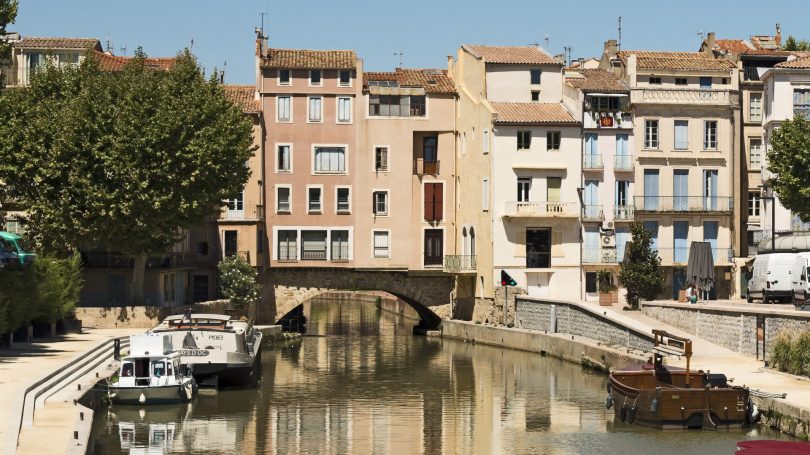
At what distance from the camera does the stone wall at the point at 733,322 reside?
168ft

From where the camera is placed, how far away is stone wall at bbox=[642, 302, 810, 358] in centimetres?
5109

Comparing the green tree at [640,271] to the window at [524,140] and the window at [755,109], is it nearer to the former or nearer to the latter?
the window at [524,140]

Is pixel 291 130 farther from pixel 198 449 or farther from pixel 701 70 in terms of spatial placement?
pixel 198 449

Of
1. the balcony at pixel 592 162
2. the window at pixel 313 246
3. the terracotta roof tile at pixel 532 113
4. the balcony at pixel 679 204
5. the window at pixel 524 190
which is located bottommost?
the window at pixel 313 246

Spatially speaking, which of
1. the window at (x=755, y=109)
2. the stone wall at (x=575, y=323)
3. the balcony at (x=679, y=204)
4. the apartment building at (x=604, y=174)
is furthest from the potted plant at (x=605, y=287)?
the window at (x=755, y=109)

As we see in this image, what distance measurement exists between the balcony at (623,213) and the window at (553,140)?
4.87 meters

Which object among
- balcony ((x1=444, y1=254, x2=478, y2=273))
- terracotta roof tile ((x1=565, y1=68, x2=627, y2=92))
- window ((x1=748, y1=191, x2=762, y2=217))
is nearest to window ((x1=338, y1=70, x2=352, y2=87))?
balcony ((x1=444, y1=254, x2=478, y2=273))

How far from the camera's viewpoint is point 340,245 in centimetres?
8762

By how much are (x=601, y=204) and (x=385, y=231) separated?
13259mm

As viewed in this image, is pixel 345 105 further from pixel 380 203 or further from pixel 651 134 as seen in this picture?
pixel 651 134

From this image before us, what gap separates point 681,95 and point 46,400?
49318 mm

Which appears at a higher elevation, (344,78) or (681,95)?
(344,78)

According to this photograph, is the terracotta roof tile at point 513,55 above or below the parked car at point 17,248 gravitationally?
above

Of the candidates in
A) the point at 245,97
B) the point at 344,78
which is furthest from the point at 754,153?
the point at 245,97
